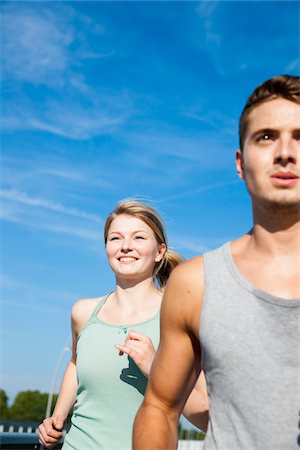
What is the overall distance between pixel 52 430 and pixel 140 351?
118 cm

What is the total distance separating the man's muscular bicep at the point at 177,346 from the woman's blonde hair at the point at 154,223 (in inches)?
85.5

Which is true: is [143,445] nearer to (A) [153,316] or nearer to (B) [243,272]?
(B) [243,272]

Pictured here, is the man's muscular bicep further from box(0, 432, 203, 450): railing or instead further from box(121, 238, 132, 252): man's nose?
box(0, 432, 203, 450): railing

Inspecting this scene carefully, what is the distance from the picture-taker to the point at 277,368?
2.09m

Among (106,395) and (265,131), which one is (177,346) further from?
(106,395)

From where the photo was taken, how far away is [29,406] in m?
114

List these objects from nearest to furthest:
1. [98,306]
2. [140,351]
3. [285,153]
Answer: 1. [285,153]
2. [140,351]
3. [98,306]

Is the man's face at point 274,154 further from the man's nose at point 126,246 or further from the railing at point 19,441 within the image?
the railing at point 19,441

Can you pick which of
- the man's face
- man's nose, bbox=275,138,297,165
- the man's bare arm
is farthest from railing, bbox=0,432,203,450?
man's nose, bbox=275,138,297,165

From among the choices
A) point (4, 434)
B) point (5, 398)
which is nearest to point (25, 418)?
point (5, 398)

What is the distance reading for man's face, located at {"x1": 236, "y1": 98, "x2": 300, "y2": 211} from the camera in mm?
2234

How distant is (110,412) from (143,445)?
1.61 metres

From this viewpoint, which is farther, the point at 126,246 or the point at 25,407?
the point at 25,407

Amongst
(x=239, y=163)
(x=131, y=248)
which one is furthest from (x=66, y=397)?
(x=239, y=163)
